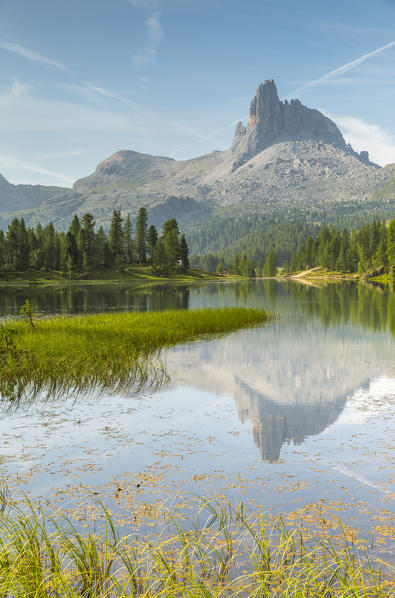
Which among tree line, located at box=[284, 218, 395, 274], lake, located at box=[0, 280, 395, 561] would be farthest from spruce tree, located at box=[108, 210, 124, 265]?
lake, located at box=[0, 280, 395, 561]

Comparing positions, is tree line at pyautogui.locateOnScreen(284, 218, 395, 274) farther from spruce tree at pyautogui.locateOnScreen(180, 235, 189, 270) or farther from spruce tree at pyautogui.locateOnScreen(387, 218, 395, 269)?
spruce tree at pyautogui.locateOnScreen(180, 235, 189, 270)

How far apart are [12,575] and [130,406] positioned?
1118cm

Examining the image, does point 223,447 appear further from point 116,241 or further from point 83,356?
point 116,241

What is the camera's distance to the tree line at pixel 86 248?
138375mm

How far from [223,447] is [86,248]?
5598 inches

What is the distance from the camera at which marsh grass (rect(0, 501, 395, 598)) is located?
6023 millimetres

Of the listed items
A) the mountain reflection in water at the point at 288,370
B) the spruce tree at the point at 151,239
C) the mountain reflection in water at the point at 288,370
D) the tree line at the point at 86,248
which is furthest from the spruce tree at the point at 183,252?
the mountain reflection in water at the point at 288,370

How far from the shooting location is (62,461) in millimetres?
11695

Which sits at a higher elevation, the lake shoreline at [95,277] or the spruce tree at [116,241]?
the spruce tree at [116,241]

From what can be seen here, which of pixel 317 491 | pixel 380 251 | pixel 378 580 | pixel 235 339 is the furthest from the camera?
pixel 380 251

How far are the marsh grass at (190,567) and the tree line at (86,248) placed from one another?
134 m

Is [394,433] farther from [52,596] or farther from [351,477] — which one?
[52,596]

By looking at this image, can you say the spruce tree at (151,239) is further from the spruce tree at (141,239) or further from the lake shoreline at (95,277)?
the lake shoreline at (95,277)

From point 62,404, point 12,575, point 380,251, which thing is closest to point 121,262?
point 380,251
